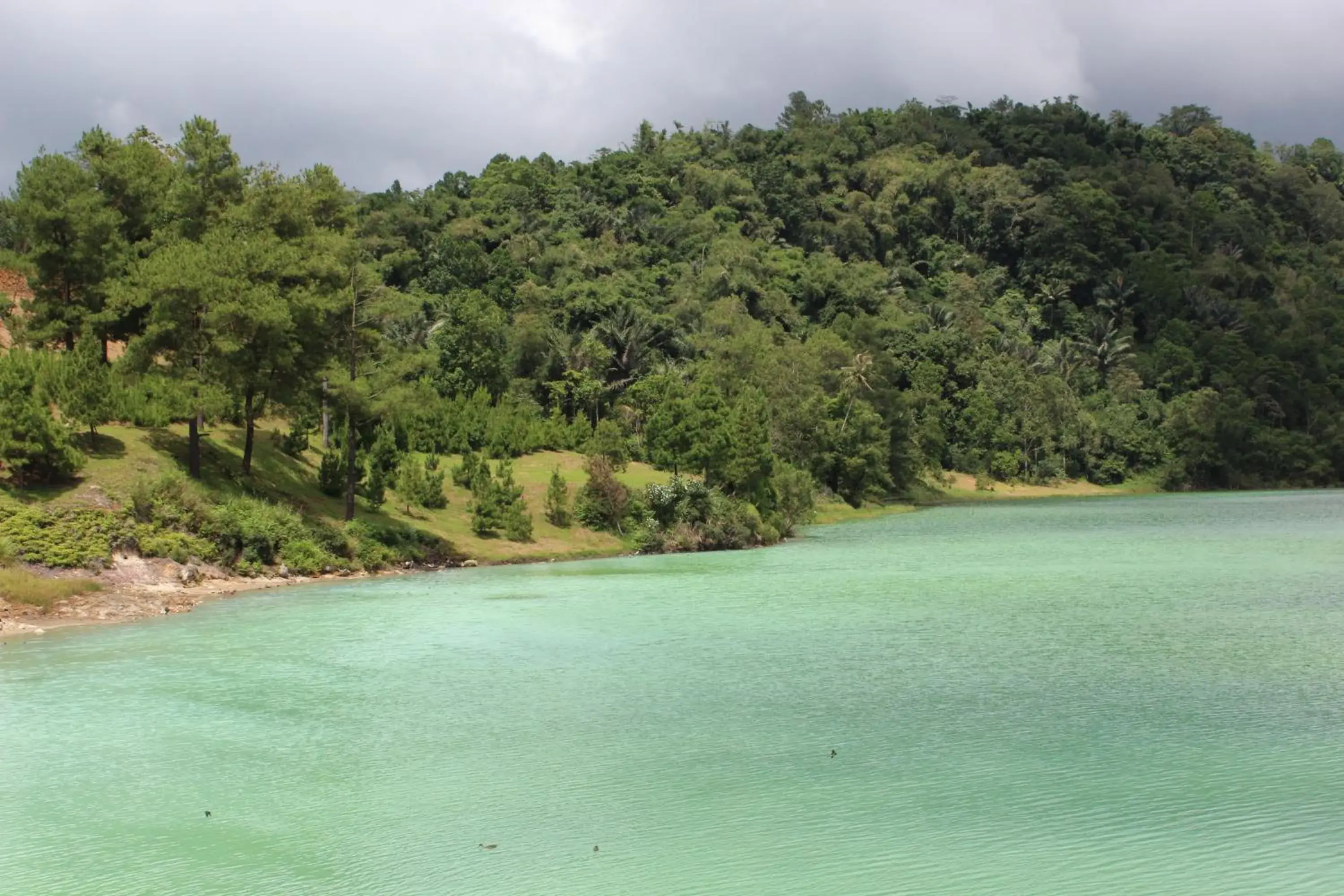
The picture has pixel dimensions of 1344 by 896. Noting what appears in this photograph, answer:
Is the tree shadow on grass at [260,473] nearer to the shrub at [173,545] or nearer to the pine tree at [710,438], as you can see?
the shrub at [173,545]

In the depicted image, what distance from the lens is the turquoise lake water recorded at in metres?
10.7

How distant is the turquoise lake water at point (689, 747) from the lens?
35.0ft

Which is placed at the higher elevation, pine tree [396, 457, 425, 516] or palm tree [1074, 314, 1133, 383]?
palm tree [1074, 314, 1133, 383]

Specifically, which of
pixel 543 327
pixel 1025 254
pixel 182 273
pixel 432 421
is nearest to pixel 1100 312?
pixel 1025 254

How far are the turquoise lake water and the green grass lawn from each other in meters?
6.18

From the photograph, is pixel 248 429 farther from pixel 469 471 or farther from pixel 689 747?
pixel 689 747

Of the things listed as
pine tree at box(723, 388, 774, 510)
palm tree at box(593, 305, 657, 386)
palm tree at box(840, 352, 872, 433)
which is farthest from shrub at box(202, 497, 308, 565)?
palm tree at box(840, 352, 872, 433)

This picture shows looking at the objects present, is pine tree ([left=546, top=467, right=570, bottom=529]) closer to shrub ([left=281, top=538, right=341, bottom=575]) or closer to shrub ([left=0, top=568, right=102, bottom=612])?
shrub ([left=281, top=538, right=341, bottom=575])

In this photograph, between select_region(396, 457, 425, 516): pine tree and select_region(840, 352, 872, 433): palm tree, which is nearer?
select_region(396, 457, 425, 516): pine tree

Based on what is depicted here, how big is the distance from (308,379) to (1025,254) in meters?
112

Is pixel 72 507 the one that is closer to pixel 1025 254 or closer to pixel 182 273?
pixel 182 273

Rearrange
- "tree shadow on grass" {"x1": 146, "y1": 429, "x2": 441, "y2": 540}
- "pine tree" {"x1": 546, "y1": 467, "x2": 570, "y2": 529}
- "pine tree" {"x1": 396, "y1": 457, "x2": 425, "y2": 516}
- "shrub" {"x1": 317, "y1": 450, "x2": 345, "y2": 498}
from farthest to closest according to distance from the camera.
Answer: "pine tree" {"x1": 546, "y1": 467, "x2": 570, "y2": 529} → "pine tree" {"x1": 396, "y1": 457, "x2": 425, "y2": 516} → "shrub" {"x1": 317, "y1": 450, "x2": 345, "y2": 498} → "tree shadow on grass" {"x1": 146, "y1": 429, "x2": 441, "y2": 540}

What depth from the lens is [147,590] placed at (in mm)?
29016

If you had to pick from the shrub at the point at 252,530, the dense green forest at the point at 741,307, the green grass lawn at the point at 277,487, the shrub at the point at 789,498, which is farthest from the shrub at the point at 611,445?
the shrub at the point at 252,530
